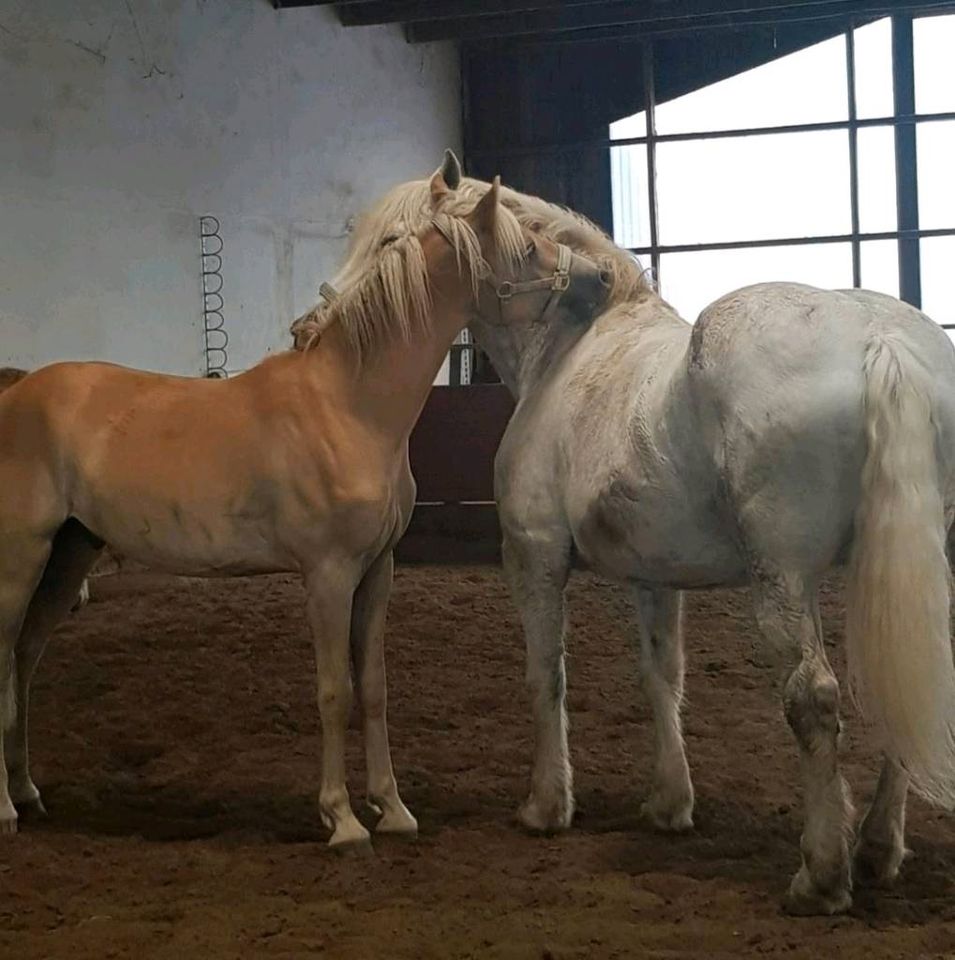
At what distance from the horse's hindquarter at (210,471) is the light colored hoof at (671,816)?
3.44 ft

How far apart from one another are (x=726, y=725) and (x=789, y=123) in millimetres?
9333

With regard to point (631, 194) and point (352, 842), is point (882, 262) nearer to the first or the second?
point (631, 194)

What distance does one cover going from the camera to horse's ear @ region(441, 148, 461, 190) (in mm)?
3330

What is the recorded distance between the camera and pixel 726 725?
176 inches

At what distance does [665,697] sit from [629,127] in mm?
10492

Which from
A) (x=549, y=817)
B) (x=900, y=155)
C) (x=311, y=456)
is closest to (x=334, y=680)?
(x=311, y=456)

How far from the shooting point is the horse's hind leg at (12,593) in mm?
3473

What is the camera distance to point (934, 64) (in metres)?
12.1

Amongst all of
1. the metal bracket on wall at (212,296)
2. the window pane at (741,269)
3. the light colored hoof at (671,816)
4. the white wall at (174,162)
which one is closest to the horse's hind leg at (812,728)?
the light colored hoof at (671,816)

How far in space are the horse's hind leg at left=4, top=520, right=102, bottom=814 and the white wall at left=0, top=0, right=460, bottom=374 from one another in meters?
4.29

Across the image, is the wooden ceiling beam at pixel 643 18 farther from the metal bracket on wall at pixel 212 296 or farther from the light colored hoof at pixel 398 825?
the light colored hoof at pixel 398 825

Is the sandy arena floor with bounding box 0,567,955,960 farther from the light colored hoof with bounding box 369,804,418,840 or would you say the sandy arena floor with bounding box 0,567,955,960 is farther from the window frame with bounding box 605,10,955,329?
the window frame with bounding box 605,10,955,329

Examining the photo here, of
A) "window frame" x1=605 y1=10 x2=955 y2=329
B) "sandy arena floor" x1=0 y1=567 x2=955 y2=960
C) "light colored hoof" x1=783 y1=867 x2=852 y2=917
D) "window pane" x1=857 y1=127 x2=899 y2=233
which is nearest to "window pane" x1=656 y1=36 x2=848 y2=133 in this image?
"window frame" x1=605 y1=10 x2=955 y2=329

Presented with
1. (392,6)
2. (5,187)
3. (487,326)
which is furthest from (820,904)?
(392,6)
